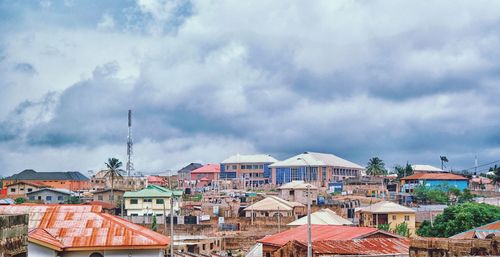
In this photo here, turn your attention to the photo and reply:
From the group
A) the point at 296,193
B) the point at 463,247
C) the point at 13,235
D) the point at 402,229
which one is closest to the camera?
the point at 13,235

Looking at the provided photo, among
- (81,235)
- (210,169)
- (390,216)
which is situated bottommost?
(390,216)

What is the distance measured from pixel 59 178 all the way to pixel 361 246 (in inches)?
3949

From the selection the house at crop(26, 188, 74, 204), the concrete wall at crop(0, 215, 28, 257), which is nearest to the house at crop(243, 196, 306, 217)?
the house at crop(26, 188, 74, 204)

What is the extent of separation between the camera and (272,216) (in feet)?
224

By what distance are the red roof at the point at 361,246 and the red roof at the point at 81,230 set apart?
22.9 ft

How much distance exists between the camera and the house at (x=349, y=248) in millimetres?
25891

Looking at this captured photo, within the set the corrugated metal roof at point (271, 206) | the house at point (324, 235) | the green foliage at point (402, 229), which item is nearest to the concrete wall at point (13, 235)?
the house at point (324, 235)

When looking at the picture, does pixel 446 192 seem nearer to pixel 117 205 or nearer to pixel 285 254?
pixel 117 205

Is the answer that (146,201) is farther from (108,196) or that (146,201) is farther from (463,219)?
(463,219)

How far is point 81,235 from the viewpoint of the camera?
21.8 meters

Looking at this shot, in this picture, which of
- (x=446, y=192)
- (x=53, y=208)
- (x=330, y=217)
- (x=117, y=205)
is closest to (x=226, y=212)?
(x=117, y=205)

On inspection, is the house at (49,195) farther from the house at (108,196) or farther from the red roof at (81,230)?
the red roof at (81,230)

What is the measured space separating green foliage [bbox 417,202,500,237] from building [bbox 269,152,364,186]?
196 ft

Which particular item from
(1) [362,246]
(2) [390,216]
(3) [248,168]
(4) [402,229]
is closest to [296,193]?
(2) [390,216]
